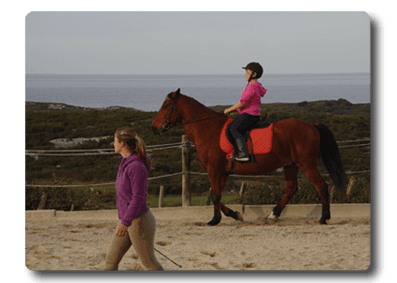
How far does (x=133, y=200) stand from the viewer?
16.4 ft

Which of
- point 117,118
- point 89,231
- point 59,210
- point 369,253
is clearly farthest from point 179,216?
point 117,118

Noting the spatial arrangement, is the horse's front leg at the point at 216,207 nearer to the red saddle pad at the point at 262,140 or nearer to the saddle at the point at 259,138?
Result: the saddle at the point at 259,138

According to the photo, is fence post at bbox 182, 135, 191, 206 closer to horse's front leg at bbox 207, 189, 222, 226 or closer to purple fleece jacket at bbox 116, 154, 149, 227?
horse's front leg at bbox 207, 189, 222, 226

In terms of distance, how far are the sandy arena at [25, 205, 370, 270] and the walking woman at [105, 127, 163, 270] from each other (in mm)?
1042

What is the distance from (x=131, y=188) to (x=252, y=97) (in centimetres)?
292

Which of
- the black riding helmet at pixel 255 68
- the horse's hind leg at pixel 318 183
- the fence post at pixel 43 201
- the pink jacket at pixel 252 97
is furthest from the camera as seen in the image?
the fence post at pixel 43 201

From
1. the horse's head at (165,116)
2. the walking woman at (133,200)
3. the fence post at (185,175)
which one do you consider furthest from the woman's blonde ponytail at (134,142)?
the fence post at (185,175)

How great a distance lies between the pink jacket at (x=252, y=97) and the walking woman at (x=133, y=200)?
8.63 feet

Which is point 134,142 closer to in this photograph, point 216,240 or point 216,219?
point 216,240

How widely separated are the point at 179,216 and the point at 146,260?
3.53 m

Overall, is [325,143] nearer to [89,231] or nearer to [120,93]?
[120,93]

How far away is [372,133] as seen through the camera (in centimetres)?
627

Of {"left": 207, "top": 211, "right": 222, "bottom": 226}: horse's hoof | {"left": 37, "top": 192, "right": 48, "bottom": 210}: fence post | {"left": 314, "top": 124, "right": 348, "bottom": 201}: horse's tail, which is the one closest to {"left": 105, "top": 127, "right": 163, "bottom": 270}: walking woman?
{"left": 207, "top": 211, "right": 222, "bottom": 226}: horse's hoof

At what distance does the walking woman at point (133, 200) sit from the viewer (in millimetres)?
5039
